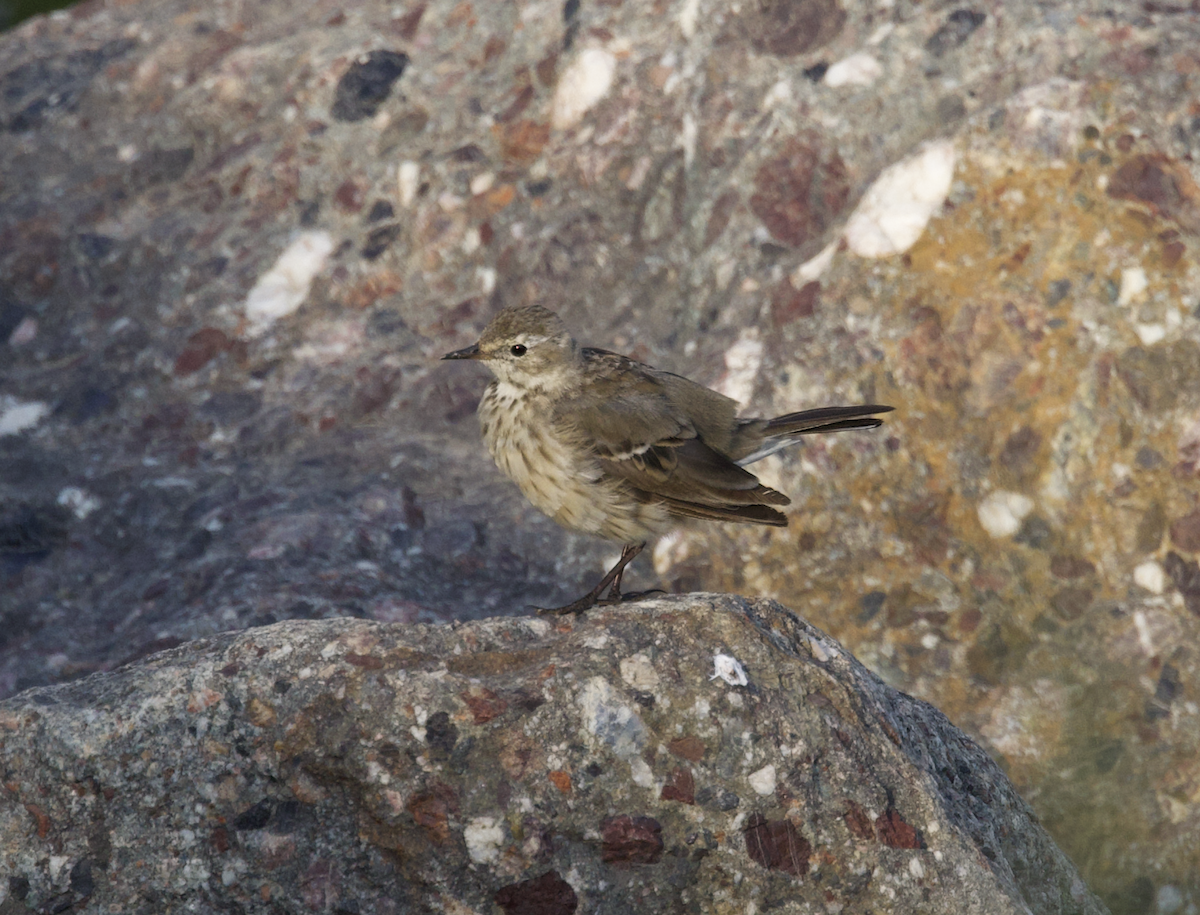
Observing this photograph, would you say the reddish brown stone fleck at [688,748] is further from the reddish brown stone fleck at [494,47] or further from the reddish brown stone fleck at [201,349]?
the reddish brown stone fleck at [494,47]

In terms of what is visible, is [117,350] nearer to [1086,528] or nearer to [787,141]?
[787,141]

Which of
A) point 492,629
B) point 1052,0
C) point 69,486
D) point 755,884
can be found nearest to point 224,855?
point 492,629

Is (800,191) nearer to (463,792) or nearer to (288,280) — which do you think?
(288,280)

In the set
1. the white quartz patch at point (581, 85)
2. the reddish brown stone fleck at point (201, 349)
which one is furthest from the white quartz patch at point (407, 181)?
the reddish brown stone fleck at point (201, 349)

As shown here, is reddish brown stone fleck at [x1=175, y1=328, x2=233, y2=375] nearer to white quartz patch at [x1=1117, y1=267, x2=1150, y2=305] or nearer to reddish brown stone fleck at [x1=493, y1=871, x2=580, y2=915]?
reddish brown stone fleck at [x1=493, y1=871, x2=580, y2=915]

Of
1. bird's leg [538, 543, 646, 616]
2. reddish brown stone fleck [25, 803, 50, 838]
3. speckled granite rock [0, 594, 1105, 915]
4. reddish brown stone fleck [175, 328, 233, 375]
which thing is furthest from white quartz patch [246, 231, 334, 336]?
reddish brown stone fleck [25, 803, 50, 838]

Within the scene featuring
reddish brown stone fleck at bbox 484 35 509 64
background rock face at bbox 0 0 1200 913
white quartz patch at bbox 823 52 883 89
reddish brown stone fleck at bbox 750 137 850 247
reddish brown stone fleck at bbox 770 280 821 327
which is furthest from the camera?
reddish brown stone fleck at bbox 484 35 509 64

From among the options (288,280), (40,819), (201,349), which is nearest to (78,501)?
(201,349)
